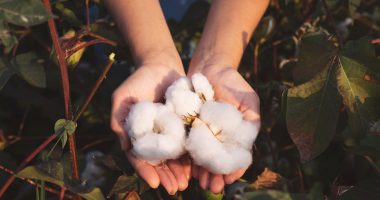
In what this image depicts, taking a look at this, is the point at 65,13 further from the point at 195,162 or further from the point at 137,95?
the point at 195,162

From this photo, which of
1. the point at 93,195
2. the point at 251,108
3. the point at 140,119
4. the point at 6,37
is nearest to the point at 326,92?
the point at 251,108

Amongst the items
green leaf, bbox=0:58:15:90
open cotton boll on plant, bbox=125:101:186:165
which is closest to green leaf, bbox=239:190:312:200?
open cotton boll on plant, bbox=125:101:186:165

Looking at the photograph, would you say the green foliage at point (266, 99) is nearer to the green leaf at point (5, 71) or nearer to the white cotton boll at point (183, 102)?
the green leaf at point (5, 71)

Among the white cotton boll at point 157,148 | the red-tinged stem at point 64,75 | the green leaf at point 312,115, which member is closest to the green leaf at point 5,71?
the red-tinged stem at point 64,75

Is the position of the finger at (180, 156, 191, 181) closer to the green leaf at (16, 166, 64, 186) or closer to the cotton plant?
the cotton plant

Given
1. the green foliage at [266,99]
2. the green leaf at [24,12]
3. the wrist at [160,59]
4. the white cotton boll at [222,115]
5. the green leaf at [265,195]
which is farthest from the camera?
the wrist at [160,59]

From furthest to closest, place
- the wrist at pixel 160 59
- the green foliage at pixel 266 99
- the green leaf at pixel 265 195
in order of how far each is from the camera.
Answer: the wrist at pixel 160 59 < the green foliage at pixel 266 99 < the green leaf at pixel 265 195

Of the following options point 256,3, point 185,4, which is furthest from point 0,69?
point 185,4

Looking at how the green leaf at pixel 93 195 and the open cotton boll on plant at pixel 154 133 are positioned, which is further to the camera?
the open cotton boll on plant at pixel 154 133
